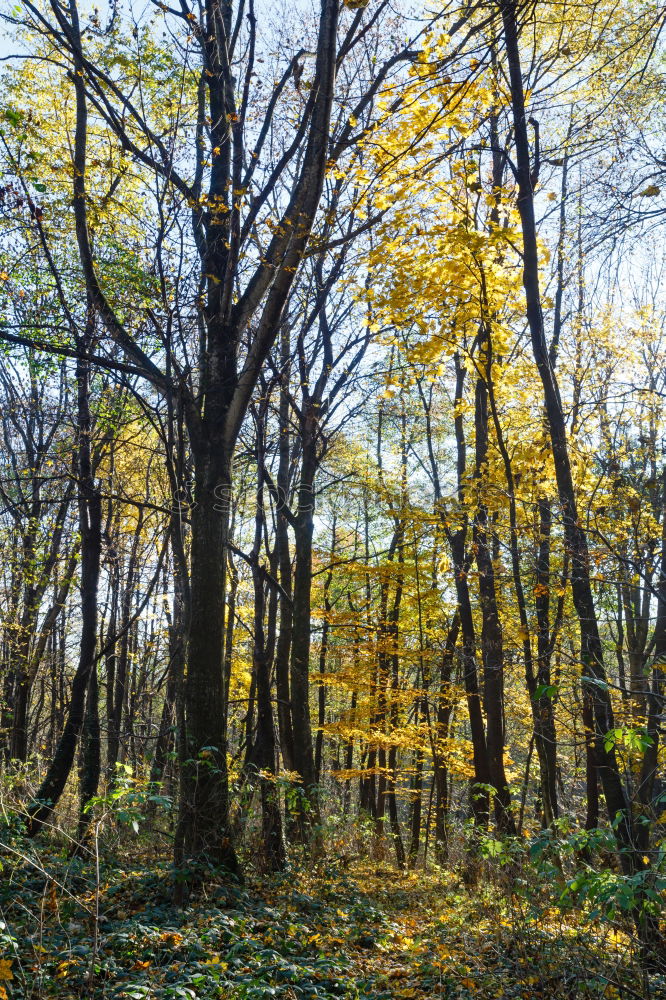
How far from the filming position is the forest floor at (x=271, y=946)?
395 centimetres

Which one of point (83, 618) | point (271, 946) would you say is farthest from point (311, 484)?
point (271, 946)

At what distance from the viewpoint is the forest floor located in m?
3.95

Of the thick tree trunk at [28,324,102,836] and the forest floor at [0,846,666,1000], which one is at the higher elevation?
the thick tree trunk at [28,324,102,836]

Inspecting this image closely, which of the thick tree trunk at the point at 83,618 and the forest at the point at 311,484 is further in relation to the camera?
the thick tree trunk at the point at 83,618

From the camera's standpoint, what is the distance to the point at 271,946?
5121 mm

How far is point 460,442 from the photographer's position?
15.1 meters

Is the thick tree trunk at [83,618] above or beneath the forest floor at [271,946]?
above

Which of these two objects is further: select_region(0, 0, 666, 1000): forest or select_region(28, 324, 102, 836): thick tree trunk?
select_region(28, 324, 102, 836): thick tree trunk

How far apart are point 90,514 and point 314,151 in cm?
522

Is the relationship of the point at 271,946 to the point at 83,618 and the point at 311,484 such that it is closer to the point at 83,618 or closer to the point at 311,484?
the point at 83,618

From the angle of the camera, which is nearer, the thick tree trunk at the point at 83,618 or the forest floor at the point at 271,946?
the forest floor at the point at 271,946

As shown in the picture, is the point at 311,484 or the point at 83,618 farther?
the point at 311,484

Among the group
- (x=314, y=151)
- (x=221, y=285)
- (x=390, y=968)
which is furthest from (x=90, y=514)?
(x=390, y=968)

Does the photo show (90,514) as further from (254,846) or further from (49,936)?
(49,936)
